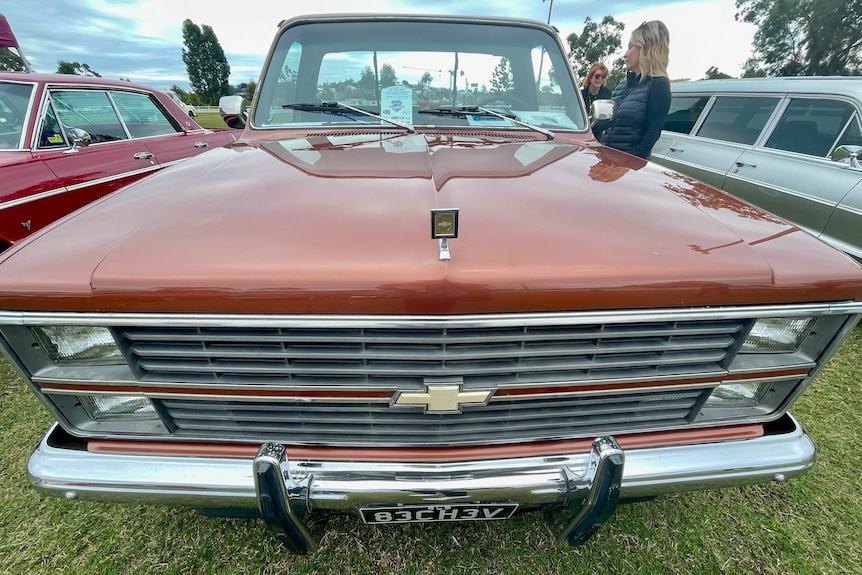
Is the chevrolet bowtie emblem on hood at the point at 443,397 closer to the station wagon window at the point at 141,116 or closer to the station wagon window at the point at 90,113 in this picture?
the station wagon window at the point at 90,113

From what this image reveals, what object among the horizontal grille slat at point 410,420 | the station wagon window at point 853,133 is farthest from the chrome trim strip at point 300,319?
the station wagon window at point 853,133

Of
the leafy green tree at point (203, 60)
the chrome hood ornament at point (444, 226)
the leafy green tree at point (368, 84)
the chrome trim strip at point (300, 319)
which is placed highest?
the leafy green tree at point (368, 84)

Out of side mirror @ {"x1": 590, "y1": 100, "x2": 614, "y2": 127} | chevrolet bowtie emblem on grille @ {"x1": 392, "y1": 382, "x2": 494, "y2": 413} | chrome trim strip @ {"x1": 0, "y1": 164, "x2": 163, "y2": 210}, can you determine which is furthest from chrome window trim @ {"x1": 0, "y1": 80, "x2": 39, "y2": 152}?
side mirror @ {"x1": 590, "y1": 100, "x2": 614, "y2": 127}

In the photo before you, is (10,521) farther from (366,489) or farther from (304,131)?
(304,131)

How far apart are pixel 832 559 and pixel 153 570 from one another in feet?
9.36

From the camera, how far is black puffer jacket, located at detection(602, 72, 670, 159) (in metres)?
4.00

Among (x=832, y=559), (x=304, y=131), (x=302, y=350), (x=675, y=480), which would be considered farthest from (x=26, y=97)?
(x=832, y=559)

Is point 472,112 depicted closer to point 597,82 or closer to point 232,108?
point 232,108

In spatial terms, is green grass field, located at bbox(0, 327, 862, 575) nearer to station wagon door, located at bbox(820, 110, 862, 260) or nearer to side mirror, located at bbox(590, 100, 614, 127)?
side mirror, located at bbox(590, 100, 614, 127)

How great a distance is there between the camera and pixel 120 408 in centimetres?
148

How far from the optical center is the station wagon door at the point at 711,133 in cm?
489

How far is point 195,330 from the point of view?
4.10ft

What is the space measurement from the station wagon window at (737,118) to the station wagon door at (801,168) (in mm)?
211

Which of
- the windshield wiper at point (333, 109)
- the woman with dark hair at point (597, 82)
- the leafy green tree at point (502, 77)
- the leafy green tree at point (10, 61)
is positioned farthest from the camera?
the leafy green tree at point (10, 61)
